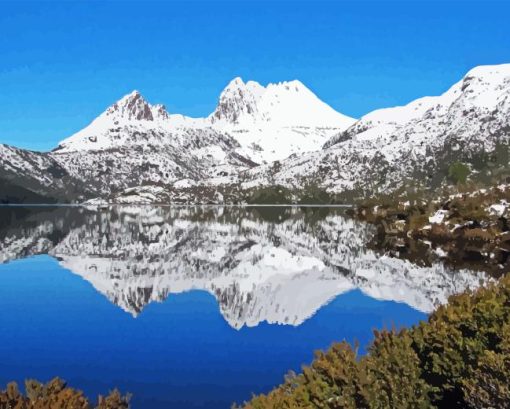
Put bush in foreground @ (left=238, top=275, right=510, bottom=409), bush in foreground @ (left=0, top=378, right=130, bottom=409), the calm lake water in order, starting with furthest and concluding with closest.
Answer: the calm lake water
bush in foreground @ (left=238, top=275, right=510, bottom=409)
bush in foreground @ (left=0, top=378, right=130, bottom=409)

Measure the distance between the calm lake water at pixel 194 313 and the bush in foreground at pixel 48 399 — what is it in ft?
29.2

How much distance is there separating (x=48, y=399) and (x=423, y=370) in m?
9.52

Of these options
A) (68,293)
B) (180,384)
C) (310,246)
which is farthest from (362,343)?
(310,246)

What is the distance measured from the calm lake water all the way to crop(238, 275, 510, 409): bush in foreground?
189cm

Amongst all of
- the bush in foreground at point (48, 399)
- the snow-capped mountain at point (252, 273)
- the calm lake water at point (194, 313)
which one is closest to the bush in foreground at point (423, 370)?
the calm lake water at point (194, 313)

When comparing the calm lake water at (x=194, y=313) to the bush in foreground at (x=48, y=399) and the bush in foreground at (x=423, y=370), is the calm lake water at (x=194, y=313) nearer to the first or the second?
the bush in foreground at (x=423, y=370)

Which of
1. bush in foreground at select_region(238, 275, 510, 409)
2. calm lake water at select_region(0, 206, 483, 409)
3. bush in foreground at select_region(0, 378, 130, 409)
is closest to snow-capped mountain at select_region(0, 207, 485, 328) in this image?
calm lake water at select_region(0, 206, 483, 409)

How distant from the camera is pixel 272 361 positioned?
2741 cm

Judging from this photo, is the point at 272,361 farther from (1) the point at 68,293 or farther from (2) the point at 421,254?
(2) the point at 421,254

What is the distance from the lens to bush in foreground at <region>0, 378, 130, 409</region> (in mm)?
11102

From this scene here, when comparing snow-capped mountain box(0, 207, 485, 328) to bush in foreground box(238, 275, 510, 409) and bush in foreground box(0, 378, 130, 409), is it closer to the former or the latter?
bush in foreground box(238, 275, 510, 409)

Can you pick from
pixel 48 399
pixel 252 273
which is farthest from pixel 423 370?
pixel 252 273

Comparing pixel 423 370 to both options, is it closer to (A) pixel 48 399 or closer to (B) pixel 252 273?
(A) pixel 48 399

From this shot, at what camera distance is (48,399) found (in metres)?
11.3
